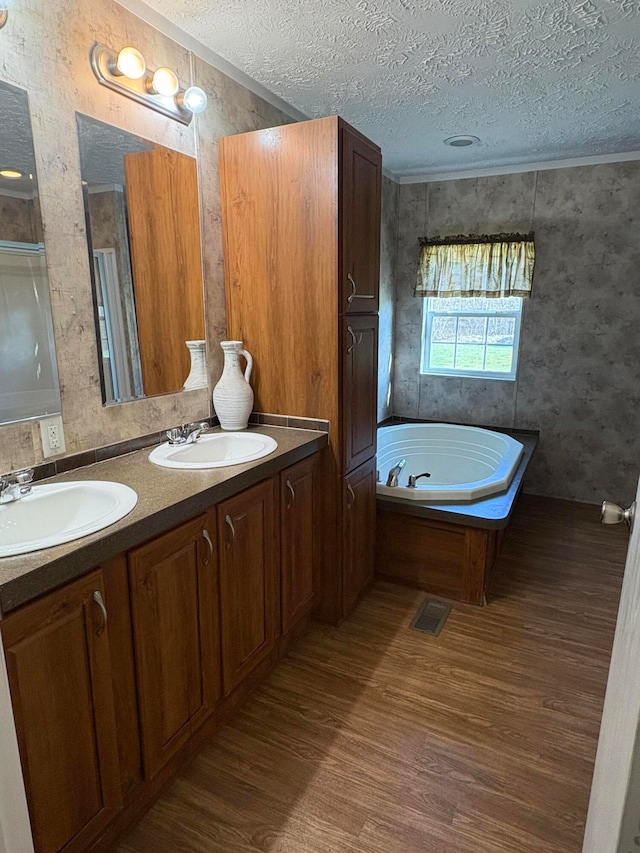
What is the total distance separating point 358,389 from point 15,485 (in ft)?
4.74

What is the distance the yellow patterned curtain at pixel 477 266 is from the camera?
3.85 m

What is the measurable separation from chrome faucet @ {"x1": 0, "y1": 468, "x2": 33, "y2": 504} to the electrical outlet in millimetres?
157

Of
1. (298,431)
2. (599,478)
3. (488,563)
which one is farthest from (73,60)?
(599,478)

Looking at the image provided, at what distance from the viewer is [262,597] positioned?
200 cm

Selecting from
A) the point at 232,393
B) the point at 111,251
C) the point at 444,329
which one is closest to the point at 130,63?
the point at 111,251

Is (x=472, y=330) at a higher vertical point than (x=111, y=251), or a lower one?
lower

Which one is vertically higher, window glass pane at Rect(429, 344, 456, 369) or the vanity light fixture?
the vanity light fixture

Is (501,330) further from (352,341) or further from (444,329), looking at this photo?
(352,341)

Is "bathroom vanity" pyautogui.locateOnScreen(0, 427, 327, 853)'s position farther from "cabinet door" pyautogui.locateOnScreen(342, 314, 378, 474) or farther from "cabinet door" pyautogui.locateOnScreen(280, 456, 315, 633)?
"cabinet door" pyautogui.locateOnScreen(342, 314, 378, 474)

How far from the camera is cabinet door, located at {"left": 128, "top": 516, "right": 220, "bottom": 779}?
1.44 meters

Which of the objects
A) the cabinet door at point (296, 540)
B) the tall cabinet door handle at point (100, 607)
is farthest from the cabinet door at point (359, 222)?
the tall cabinet door handle at point (100, 607)

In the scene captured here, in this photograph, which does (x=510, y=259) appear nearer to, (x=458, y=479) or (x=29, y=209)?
(x=458, y=479)

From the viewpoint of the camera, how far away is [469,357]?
4.23 meters

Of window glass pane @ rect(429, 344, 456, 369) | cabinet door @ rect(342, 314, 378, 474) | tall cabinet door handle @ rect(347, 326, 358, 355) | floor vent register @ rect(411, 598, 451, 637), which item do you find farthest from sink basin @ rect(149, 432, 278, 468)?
window glass pane @ rect(429, 344, 456, 369)
